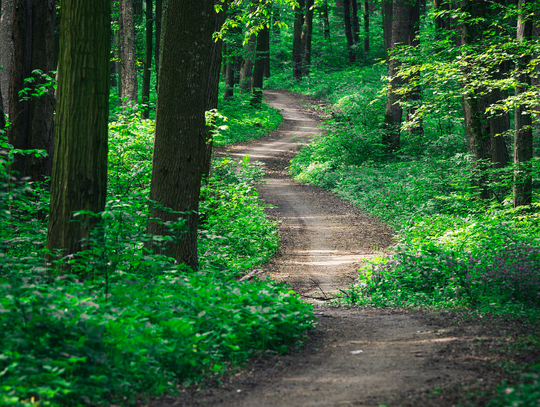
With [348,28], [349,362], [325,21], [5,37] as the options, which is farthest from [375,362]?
[325,21]

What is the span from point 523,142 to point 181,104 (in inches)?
337

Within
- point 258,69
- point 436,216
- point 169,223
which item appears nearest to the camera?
point 169,223

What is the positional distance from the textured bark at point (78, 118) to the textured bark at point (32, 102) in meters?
3.47

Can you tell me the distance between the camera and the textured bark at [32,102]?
8.21 meters

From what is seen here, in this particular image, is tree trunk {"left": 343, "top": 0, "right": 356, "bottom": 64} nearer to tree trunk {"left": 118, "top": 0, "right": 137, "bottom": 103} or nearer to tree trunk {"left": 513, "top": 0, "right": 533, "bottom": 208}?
tree trunk {"left": 118, "top": 0, "right": 137, "bottom": 103}

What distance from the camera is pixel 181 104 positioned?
6551 mm

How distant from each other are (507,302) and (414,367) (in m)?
3.15

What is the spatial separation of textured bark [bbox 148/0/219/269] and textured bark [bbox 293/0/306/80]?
3214 centimetres

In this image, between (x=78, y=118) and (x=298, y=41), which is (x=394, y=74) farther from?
(x=298, y=41)

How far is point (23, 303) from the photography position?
12.4ft

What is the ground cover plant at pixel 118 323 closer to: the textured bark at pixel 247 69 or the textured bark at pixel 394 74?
the textured bark at pixel 394 74

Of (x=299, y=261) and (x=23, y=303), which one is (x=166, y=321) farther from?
(x=299, y=261)

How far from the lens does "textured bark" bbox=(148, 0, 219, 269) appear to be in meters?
6.46

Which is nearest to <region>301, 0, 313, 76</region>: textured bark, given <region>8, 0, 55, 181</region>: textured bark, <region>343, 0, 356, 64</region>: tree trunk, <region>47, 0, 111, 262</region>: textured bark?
<region>343, 0, 356, 64</region>: tree trunk
